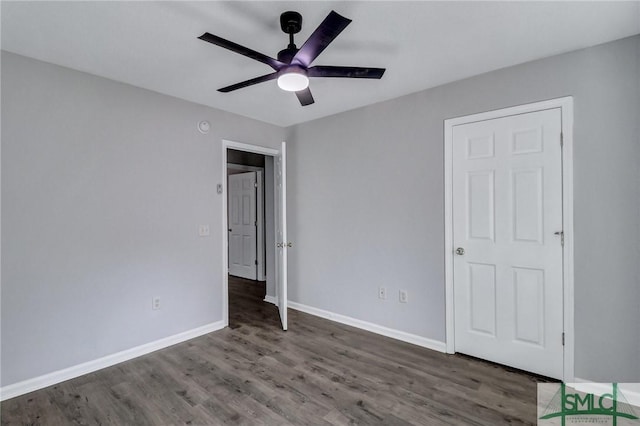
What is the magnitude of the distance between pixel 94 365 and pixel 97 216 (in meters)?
1.25

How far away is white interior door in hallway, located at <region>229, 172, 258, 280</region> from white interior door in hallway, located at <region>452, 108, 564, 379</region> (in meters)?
3.95

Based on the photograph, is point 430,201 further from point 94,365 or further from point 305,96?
point 94,365

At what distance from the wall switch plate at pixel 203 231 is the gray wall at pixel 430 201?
3.94 ft

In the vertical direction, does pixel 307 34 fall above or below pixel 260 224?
above

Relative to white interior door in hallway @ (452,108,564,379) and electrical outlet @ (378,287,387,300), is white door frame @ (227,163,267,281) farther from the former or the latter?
white interior door in hallway @ (452,108,564,379)

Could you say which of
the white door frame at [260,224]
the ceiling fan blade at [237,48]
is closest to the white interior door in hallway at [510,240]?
the ceiling fan blade at [237,48]

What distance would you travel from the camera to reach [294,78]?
186 cm

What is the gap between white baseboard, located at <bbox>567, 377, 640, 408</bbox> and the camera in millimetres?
2080

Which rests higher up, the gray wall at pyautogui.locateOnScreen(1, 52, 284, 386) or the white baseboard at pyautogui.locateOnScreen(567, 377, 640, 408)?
the gray wall at pyautogui.locateOnScreen(1, 52, 284, 386)

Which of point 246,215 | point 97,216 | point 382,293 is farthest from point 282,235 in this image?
point 246,215

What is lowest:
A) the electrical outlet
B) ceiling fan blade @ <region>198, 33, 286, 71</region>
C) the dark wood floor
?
the dark wood floor

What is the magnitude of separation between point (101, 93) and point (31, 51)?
500 mm

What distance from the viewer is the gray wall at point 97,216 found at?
230cm

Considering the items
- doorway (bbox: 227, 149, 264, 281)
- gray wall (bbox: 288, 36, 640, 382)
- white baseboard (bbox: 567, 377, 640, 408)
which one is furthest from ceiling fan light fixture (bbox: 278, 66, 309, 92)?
doorway (bbox: 227, 149, 264, 281)
